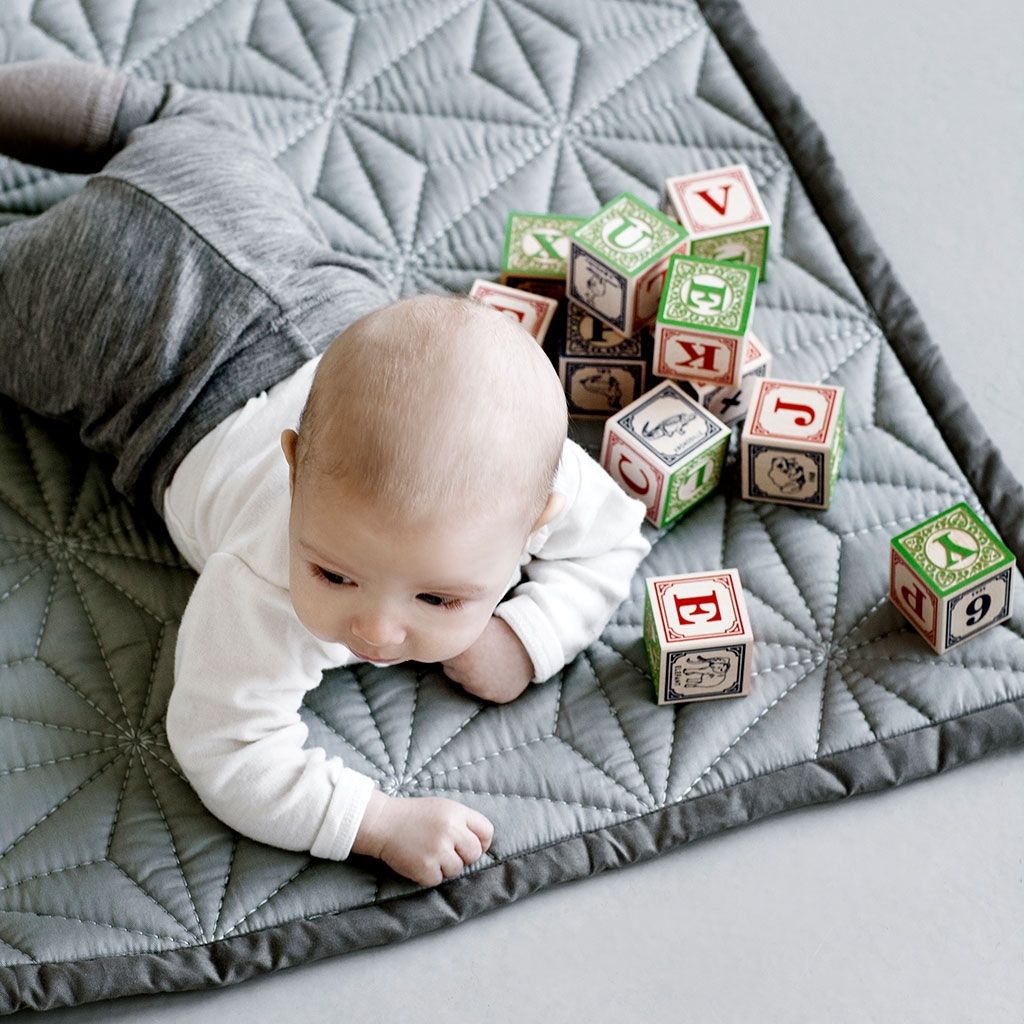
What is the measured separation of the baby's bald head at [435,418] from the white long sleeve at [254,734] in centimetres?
13

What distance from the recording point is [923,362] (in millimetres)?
1167

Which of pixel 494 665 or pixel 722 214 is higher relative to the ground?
pixel 722 214

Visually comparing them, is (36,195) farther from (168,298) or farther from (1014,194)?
(1014,194)

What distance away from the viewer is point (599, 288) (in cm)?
111

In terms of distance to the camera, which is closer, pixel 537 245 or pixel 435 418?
pixel 435 418

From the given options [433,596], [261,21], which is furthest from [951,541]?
[261,21]

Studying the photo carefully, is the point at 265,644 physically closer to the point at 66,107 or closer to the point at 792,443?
the point at 792,443

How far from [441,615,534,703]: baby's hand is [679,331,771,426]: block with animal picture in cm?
25

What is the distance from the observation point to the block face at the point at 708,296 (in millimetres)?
1065

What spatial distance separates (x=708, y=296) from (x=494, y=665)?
0.32 metres

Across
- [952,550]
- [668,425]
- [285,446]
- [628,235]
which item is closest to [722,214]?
[628,235]

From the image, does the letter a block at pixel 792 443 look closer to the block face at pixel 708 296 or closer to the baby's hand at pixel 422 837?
the block face at pixel 708 296

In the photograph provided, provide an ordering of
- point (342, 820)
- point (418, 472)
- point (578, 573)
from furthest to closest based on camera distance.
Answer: point (578, 573), point (342, 820), point (418, 472)

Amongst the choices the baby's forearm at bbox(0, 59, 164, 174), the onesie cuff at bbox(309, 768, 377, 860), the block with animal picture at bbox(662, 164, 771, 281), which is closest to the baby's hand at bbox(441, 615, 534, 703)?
the onesie cuff at bbox(309, 768, 377, 860)
